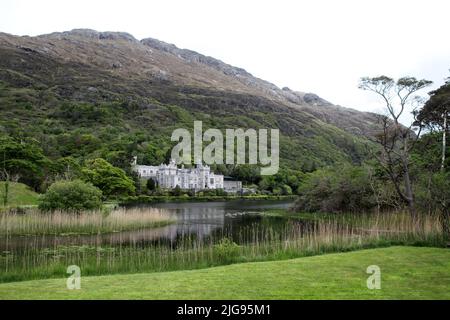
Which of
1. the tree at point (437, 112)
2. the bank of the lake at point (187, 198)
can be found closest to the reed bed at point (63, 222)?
the tree at point (437, 112)

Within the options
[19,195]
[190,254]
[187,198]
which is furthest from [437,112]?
[187,198]

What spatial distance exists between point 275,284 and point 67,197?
18.7 meters

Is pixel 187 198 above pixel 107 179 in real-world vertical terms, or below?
below

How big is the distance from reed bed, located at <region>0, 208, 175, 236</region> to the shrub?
1.80ft

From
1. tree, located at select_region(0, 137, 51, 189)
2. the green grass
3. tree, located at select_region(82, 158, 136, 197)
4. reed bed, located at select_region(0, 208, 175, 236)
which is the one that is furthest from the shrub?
tree, located at select_region(82, 158, 136, 197)

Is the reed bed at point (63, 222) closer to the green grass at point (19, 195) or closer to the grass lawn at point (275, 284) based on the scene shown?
the green grass at point (19, 195)

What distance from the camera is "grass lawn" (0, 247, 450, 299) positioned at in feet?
23.0

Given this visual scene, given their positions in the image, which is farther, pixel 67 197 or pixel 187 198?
pixel 187 198

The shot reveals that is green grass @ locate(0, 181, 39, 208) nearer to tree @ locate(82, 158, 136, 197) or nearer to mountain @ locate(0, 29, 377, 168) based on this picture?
tree @ locate(82, 158, 136, 197)

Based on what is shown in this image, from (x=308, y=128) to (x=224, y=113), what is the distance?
3189 cm

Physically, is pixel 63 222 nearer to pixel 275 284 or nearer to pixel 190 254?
pixel 190 254

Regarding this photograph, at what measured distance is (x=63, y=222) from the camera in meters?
21.6

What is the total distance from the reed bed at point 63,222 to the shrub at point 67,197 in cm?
55
